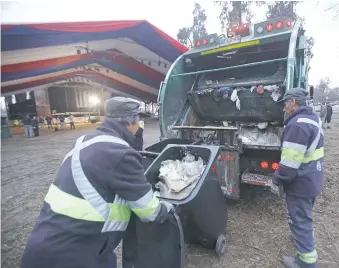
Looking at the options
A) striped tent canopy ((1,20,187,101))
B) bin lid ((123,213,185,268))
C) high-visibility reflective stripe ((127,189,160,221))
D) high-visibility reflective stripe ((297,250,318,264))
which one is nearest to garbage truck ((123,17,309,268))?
bin lid ((123,213,185,268))

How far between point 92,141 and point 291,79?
2349mm

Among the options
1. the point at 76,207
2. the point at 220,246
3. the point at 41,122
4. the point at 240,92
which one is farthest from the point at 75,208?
Result: the point at 41,122

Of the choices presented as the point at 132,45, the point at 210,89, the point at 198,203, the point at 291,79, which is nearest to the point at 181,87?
the point at 210,89

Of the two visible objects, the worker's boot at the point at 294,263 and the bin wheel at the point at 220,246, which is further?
the bin wheel at the point at 220,246

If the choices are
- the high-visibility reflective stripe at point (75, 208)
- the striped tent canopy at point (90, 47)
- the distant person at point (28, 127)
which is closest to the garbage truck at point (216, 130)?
the high-visibility reflective stripe at point (75, 208)

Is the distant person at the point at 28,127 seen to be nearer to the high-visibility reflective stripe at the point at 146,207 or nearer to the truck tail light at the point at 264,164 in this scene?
the truck tail light at the point at 264,164

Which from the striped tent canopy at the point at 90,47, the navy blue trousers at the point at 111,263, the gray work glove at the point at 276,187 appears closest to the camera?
the navy blue trousers at the point at 111,263

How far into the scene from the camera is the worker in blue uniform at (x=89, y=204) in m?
1.08

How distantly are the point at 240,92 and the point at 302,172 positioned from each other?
1882mm

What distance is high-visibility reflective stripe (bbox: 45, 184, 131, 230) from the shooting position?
1083mm

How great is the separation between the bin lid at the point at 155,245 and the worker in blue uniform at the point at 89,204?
0.17 m

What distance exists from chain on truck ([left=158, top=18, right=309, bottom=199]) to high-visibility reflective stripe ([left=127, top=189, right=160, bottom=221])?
1.54 meters

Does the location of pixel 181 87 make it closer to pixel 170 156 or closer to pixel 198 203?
pixel 170 156

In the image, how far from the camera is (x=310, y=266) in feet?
5.75
